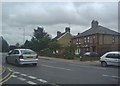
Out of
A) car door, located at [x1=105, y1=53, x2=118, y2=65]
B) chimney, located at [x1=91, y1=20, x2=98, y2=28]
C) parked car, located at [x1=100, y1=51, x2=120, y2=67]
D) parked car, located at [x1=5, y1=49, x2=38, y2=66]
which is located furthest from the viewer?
chimney, located at [x1=91, y1=20, x2=98, y2=28]

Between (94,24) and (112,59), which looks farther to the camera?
(94,24)

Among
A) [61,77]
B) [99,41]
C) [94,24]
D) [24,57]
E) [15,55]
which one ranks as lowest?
[61,77]

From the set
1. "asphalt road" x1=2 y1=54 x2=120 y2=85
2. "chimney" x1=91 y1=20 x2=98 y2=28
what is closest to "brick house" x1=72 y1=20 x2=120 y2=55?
"chimney" x1=91 y1=20 x2=98 y2=28

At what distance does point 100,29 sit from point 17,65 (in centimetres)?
4217

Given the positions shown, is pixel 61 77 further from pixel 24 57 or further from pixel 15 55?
pixel 15 55

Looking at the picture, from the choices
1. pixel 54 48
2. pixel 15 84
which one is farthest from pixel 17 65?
pixel 54 48

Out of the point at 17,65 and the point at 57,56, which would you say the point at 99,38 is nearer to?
the point at 57,56

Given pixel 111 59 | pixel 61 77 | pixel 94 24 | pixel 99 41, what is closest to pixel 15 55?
pixel 111 59

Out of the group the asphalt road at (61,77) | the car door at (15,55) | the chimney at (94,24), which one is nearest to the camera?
the asphalt road at (61,77)

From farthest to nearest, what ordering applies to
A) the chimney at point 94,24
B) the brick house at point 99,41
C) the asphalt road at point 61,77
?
the chimney at point 94,24, the brick house at point 99,41, the asphalt road at point 61,77

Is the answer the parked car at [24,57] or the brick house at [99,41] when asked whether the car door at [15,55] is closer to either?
the parked car at [24,57]

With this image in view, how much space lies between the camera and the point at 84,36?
211ft

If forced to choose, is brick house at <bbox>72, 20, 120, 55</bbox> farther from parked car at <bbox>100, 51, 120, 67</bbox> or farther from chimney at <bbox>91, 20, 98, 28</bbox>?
parked car at <bbox>100, 51, 120, 67</bbox>

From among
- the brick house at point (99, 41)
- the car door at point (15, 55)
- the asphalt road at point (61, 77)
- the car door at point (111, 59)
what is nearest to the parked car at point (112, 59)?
the car door at point (111, 59)
